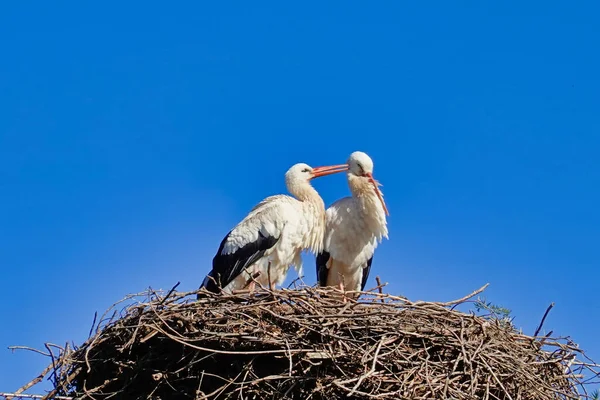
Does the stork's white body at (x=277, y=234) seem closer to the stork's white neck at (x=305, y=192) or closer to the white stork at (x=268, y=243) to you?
the white stork at (x=268, y=243)

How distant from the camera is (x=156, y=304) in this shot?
506cm

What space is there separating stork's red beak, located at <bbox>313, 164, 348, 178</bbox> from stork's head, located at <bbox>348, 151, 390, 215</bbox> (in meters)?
0.12

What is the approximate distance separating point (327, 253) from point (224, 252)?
92 cm

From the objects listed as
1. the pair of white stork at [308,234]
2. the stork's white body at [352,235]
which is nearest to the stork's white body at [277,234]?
the pair of white stork at [308,234]

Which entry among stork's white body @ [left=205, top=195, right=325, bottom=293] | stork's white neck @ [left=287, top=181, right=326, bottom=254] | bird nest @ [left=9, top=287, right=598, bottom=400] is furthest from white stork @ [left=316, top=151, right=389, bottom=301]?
bird nest @ [left=9, top=287, right=598, bottom=400]

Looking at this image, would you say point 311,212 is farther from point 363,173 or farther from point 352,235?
point 363,173

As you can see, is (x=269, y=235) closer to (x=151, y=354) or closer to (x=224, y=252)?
(x=224, y=252)

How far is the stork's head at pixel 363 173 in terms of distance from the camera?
7109 mm

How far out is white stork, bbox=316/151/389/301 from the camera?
7074 mm

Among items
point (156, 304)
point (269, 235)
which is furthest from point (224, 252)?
point (156, 304)

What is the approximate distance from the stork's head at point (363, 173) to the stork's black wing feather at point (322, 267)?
57 centimetres

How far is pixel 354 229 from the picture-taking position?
7.08m

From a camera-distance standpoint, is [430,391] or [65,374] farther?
[65,374]

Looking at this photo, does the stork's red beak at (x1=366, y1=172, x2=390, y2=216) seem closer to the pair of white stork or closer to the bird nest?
the pair of white stork
